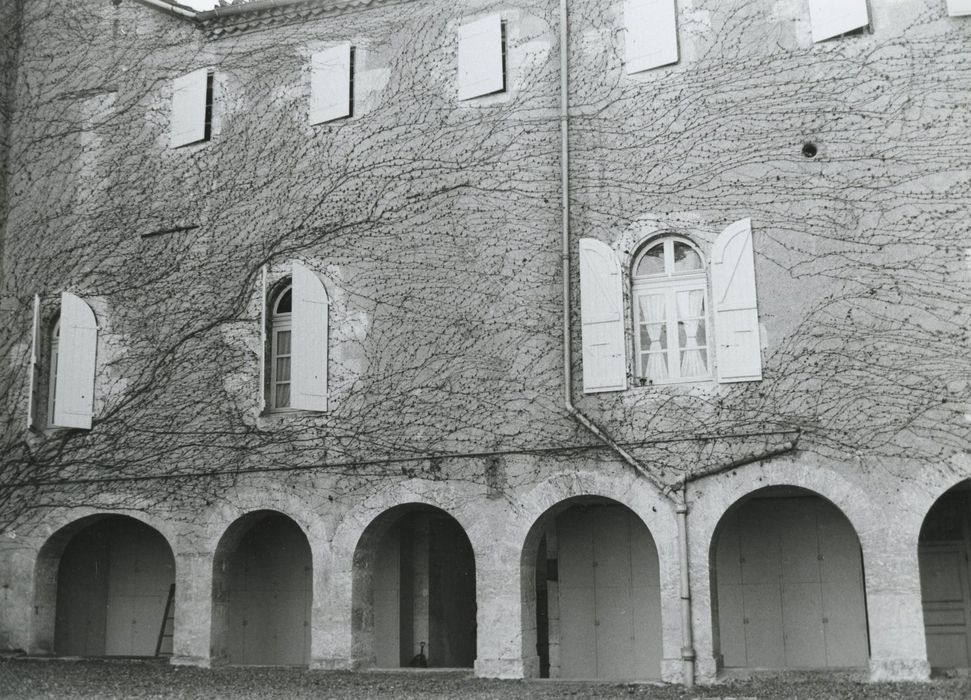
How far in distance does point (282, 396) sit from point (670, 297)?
504 centimetres

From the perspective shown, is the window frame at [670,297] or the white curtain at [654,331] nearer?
the window frame at [670,297]

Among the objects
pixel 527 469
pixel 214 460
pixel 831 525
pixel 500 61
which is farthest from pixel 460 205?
pixel 831 525

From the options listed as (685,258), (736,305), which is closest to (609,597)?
(736,305)

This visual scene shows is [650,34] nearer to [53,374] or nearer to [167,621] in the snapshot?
[53,374]

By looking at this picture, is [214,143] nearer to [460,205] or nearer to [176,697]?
[460,205]

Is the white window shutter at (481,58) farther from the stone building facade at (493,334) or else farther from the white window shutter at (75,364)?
the white window shutter at (75,364)

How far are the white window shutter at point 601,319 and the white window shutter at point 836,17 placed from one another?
3.32m

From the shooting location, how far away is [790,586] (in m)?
13.7

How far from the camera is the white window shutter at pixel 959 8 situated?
40.0 feet

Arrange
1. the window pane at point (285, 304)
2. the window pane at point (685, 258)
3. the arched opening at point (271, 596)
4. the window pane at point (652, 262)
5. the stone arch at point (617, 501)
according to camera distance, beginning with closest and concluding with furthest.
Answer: the stone arch at point (617, 501)
the window pane at point (685, 258)
the window pane at point (652, 262)
the window pane at point (285, 304)
the arched opening at point (271, 596)

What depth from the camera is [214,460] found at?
1434 cm

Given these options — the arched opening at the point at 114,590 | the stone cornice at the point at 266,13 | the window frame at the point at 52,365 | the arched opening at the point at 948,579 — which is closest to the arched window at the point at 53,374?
the window frame at the point at 52,365

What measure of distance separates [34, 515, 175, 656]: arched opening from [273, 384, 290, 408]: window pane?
10.5 feet

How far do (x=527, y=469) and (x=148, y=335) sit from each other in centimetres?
557
